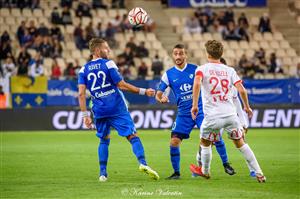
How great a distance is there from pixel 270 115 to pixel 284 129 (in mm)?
760

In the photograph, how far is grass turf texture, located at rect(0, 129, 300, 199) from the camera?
11.3 m

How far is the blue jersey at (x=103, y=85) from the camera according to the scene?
12.9 meters

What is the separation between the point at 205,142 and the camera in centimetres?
1225

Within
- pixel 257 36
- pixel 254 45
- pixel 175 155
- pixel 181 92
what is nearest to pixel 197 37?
pixel 254 45

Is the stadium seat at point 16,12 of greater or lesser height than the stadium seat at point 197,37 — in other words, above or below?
above

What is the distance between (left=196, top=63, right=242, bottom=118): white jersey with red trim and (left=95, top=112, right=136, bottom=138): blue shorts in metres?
1.63

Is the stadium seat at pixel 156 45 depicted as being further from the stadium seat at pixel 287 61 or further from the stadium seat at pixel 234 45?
the stadium seat at pixel 287 61

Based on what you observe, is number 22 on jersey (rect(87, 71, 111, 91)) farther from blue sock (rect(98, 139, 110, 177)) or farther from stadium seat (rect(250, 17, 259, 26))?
stadium seat (rect(250, 17, 259, 26))

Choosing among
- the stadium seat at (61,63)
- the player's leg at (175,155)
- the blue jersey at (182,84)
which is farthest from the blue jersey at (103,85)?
the stadium seat at (61,63)

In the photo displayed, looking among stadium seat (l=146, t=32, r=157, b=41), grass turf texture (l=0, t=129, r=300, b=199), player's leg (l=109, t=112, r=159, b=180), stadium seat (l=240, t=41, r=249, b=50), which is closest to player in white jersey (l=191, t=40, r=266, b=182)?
grass turf texture (l=0, t=129, r=300, b=199)

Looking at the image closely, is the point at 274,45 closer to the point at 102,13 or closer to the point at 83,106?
the point at 102,13

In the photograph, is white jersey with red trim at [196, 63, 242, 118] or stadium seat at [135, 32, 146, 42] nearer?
white jersey with red trim at [196, 63, 242, 118]

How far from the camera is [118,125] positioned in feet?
42.9

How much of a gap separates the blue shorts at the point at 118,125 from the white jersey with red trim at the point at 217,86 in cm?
163
